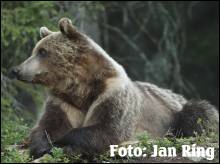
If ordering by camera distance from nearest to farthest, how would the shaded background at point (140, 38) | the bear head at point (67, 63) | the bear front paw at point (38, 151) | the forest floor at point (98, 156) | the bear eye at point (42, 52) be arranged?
the forest floor at point (98, 156)
the bear front paw at point (38, 151)
the bear head at point (67, 63)
the bear eye at point (42, 52)
the shaded background at point (140, 38)

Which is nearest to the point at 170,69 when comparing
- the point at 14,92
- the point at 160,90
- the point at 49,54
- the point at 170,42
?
the point at 170,42

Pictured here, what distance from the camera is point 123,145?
7.85 metres

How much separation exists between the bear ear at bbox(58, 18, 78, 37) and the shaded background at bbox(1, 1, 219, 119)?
2.97 metres

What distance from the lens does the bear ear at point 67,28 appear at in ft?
27.7

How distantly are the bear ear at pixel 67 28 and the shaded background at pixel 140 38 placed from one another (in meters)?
2.97

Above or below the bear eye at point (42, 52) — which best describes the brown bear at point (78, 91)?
below

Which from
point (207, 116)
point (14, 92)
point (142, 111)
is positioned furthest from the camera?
point (14, 92)

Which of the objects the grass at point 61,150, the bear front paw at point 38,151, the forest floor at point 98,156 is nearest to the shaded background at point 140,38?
the grass at point 61,150

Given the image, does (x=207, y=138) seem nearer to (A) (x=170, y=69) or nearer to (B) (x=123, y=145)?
(B) (x=123, y=145)

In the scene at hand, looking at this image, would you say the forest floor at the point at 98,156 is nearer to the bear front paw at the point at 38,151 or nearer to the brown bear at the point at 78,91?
the bear front paw at the point at 38,151

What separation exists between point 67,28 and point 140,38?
11513mm

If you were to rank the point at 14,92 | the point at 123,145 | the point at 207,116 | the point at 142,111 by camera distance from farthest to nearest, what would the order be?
the point at 14,92
the point at 207,116
the point at 142,111
the point at 123,145

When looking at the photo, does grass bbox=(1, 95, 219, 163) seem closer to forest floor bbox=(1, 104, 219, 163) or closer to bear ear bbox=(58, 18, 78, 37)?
forest floor bbox=(1, 104, 219, 163)

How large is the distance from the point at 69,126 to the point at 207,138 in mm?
1388
